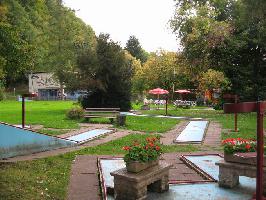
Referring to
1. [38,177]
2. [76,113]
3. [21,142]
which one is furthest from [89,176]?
[76,113]

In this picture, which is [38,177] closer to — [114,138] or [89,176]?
[89,176]

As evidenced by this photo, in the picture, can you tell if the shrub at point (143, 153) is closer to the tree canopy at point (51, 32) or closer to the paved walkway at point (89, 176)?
the paved walkway at point (89, 176)

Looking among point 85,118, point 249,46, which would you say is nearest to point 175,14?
point 249,46

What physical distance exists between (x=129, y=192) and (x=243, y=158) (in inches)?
91.0

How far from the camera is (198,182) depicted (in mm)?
8070

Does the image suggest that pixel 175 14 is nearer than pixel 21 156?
No

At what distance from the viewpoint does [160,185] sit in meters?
7.35

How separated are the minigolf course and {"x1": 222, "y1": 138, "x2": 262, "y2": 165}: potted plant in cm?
624

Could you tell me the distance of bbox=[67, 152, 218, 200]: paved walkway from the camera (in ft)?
24.7

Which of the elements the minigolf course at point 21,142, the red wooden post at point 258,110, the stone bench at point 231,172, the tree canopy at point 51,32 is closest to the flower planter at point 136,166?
the stone bench at point 231,172

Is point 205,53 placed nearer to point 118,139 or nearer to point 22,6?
point 118,139

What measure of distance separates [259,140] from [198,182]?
2.52 meters

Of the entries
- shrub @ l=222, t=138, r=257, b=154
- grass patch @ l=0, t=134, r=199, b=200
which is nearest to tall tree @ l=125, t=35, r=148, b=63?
grass patch @ l=0, t=134, r=199, b=200

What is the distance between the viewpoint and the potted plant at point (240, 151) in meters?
7.28
